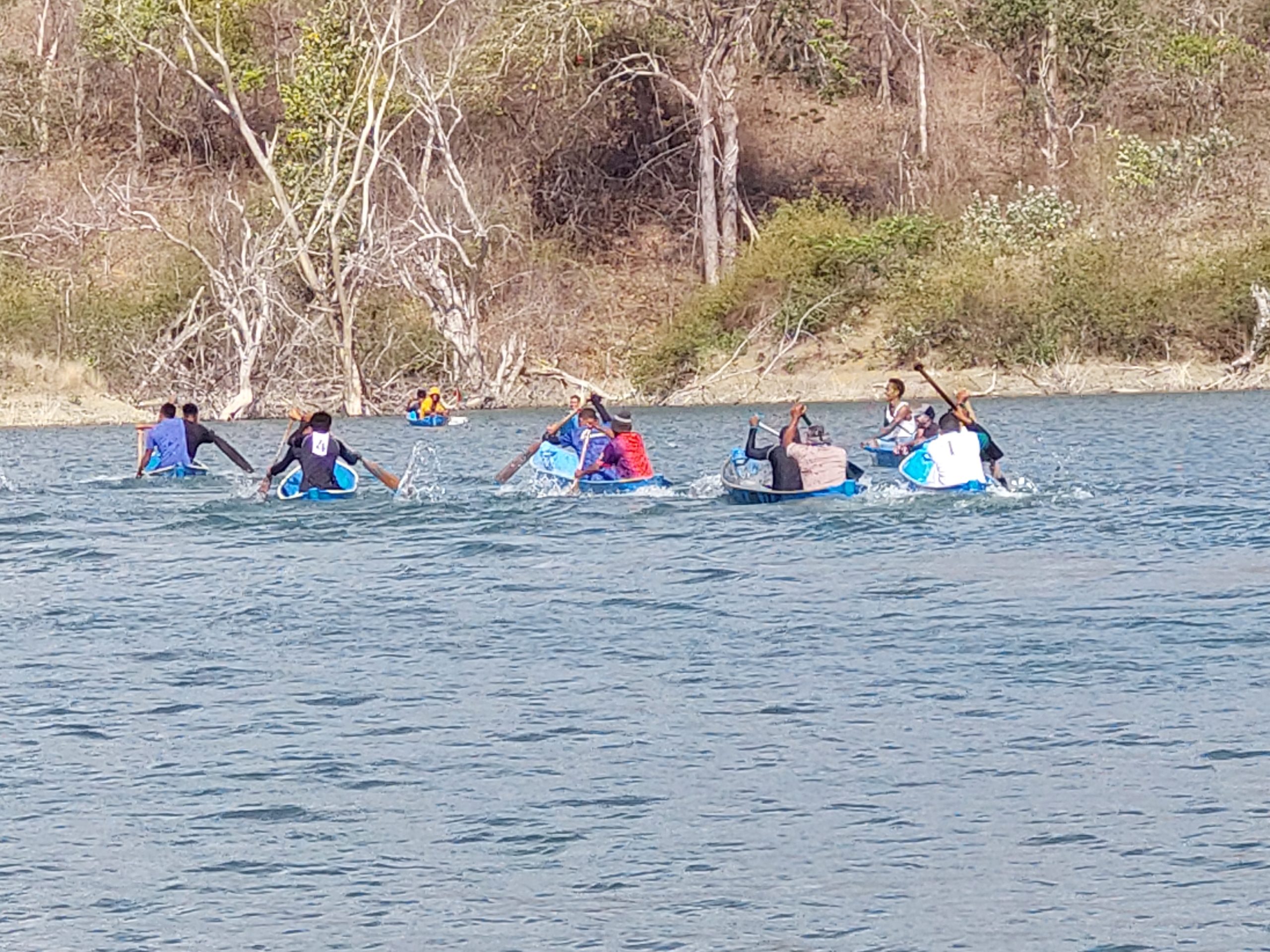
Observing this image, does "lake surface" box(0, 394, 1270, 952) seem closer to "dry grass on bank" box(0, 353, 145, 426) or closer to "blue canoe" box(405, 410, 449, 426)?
"blue canoe" box(405, 410, 449, 426)

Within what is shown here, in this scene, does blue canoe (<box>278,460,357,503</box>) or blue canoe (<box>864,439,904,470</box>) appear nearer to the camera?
blue canoe (<box>278,460,357,503</box>)

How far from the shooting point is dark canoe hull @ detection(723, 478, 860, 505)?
2498cm

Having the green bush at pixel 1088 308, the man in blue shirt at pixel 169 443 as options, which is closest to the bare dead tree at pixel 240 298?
the green bush at pixel 1088 308

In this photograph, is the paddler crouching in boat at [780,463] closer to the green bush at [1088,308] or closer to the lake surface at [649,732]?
the lake surface at [649,732]

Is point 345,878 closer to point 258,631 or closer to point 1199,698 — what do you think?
point 1199,698

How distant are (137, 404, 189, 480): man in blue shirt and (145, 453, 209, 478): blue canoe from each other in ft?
0.11

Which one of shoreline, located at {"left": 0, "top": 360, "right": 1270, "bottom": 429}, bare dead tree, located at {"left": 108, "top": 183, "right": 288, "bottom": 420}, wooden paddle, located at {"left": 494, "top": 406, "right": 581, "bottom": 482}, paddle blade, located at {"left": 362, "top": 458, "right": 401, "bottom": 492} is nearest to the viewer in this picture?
paddle blade, located at {"left": 362, "top": 458, "right": 401, "bottom": 492}

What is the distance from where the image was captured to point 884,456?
1200 inches

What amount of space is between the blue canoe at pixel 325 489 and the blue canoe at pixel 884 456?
754cm

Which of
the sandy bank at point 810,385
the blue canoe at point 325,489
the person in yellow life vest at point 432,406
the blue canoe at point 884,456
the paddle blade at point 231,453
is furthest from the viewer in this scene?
the sandy bank at point 810,385

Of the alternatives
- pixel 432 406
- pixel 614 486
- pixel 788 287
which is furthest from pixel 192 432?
pixel 788 287

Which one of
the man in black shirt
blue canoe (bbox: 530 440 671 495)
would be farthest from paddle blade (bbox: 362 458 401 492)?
the man in black shirt

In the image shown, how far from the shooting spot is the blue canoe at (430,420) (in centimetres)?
4406

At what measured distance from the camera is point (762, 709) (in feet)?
45.8
